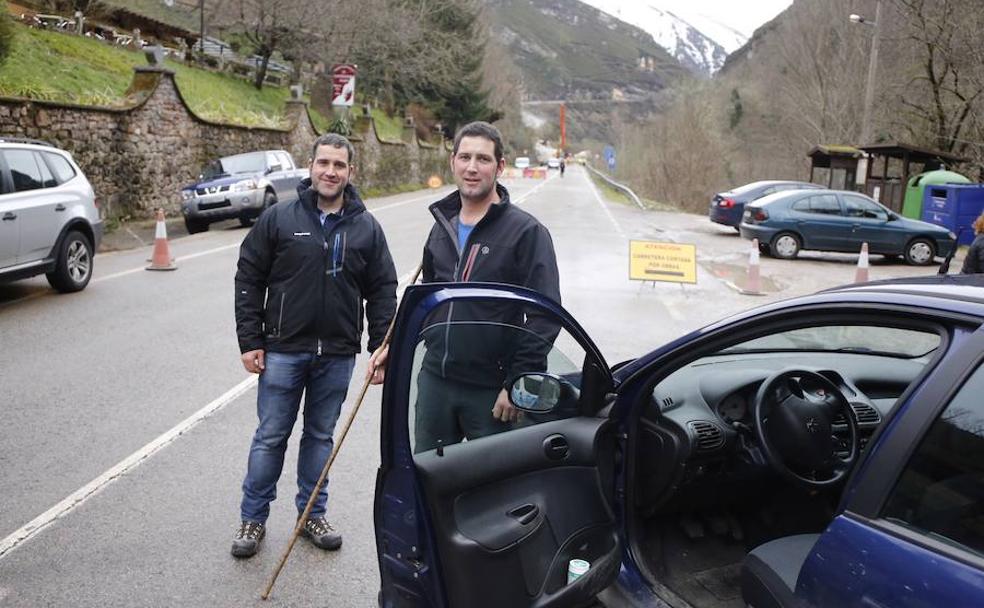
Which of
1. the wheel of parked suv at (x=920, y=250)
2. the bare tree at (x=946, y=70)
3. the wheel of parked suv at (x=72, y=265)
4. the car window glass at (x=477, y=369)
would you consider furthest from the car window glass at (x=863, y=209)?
the car window glass at (x=477, y=369)

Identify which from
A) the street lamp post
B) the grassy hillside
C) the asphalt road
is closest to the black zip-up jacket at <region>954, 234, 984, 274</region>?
the asphalt road

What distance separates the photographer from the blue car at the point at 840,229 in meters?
18.3

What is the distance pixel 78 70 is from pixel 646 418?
1071 inches

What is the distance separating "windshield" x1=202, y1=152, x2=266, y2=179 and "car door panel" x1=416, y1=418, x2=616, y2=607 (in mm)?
17869

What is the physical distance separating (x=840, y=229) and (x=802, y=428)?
→ 55.4 ft

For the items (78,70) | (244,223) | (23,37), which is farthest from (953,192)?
(23,37)

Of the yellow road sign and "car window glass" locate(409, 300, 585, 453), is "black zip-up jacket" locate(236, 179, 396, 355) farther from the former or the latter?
the yellow road sign

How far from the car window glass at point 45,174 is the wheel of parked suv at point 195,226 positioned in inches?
314

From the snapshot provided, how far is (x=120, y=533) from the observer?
4.08 m

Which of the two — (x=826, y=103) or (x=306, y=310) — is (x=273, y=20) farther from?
(x=306, y=310)

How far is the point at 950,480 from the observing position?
1.89m

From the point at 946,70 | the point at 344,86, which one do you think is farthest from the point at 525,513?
the point at 946,70

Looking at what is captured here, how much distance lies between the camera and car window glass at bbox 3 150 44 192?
9.48 m

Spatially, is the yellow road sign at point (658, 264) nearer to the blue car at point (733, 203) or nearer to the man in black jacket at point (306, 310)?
the man in black jacket at point (306, 310)
